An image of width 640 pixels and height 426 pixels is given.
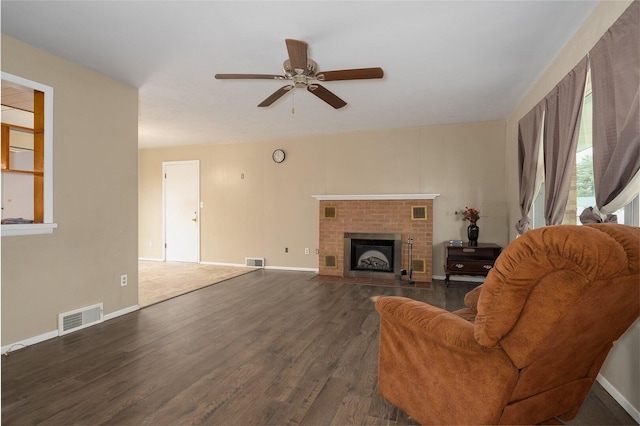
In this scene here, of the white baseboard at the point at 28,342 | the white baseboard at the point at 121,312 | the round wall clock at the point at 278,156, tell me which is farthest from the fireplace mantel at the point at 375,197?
the white baseboard at the point at 28,342

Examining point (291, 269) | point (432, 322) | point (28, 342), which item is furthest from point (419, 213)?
point (28, 342)

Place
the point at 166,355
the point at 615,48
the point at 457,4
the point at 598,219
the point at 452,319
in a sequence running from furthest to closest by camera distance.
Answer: the point at 166,355 < the point at 457,4 < the point at 598,219 < the point at 615,48 < the point at 452,319

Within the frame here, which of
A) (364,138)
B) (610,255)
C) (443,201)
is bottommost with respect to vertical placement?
(610,255)

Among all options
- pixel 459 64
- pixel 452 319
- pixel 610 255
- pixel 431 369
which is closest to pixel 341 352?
pixel 431 369

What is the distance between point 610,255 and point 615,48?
57.5 inches

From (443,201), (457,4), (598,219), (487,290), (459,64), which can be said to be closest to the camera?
(487,290)

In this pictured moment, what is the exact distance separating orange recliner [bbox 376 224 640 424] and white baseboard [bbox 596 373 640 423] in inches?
15.9

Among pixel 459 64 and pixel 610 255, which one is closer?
pixel 610 255

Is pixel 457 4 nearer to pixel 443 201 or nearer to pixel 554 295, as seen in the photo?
pixel 554 295

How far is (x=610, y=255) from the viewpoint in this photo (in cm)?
109

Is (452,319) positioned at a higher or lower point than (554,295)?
lower

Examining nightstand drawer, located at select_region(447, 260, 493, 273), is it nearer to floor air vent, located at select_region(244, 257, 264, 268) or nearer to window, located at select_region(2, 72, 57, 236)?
floor air vent, located at select_region(244, 257, 264, 268)

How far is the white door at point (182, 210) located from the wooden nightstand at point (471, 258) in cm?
503

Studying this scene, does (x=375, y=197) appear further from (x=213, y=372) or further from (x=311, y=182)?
(x=213, y=372)
